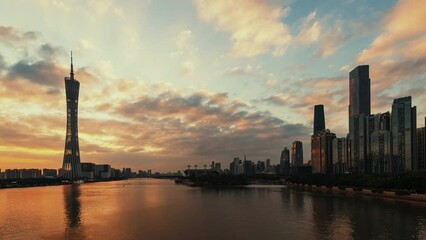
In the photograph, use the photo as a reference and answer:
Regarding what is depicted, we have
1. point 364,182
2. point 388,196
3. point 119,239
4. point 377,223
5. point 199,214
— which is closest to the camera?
point 119,239

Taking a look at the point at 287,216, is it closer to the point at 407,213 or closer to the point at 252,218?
the point at 252,218

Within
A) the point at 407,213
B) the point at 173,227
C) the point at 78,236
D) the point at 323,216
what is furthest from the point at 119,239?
the point at 407,213

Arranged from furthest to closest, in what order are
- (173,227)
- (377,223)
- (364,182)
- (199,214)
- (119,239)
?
(364,182) < (199,214) < (377,223) < (173,227) < (119,239)

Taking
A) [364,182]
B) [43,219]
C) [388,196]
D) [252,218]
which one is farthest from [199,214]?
[364,182]

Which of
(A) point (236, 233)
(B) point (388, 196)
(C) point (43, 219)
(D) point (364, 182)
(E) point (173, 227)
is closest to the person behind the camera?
(A) point (236, 233)

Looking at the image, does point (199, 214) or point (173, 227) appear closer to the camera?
point (173, 227)

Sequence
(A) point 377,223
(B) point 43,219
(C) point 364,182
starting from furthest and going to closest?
(C) point 364,182, (B) point 43,219, (A) point 377,223

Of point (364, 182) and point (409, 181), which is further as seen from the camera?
point (364, 182)

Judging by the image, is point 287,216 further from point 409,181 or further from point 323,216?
point 409,181
